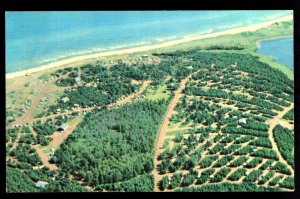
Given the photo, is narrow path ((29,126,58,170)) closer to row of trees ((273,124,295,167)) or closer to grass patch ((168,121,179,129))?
grass patch ((168,121,179,129))

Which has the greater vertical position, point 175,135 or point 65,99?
point 65,99

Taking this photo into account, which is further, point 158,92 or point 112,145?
point 158,92

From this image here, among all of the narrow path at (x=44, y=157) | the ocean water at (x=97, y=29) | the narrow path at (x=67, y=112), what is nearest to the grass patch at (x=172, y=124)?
the narrow path at (x=67, y=112)

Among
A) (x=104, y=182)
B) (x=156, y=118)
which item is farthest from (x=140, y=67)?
(x=104, y=182)

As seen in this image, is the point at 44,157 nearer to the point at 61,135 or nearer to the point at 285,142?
the point at 61,135

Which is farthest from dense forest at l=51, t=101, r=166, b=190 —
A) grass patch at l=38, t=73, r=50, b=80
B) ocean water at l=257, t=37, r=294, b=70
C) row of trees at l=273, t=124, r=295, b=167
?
ocean water at l=257, t=37, r=294, b=70

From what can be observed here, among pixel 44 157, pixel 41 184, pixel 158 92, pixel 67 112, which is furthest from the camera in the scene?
pixel 158 92

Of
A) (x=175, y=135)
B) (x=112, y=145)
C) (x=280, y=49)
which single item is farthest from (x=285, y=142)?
(x=112, y=145)

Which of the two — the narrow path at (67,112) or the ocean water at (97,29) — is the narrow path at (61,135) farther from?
the ocean water at (97,29)
